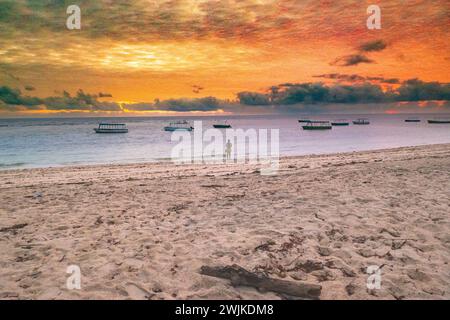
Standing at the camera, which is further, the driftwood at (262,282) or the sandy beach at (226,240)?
the sandy beach at (226,240)

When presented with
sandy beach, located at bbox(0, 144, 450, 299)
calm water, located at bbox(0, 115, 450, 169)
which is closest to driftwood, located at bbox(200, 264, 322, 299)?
sandy beach, located at bbox(0, 144, 450, 299)

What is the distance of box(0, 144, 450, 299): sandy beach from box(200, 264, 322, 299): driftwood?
129 mm

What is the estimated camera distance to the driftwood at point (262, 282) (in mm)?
4066

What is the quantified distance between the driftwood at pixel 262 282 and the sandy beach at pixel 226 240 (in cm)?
13

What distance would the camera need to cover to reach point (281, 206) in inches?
329

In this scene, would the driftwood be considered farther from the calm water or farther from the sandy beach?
the calm water

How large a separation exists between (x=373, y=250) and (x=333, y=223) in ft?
4.56

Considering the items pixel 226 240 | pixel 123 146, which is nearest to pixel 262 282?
pixel 226 240

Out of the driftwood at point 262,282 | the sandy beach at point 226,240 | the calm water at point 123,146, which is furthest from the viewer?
the calm water at point 123,146

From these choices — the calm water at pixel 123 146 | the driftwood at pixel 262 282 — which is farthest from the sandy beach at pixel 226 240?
the calm water at pixel 123 146

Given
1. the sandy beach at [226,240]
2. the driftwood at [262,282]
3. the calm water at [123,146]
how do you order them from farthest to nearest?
1. the calm water at [123,146]
2. the sandy beach at [226,240]
3. the driftwood at [262,282]

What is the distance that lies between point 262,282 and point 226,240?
176 centimetres

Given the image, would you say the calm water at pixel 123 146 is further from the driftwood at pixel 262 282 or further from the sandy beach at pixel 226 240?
the driftwood at pixel 262 282
